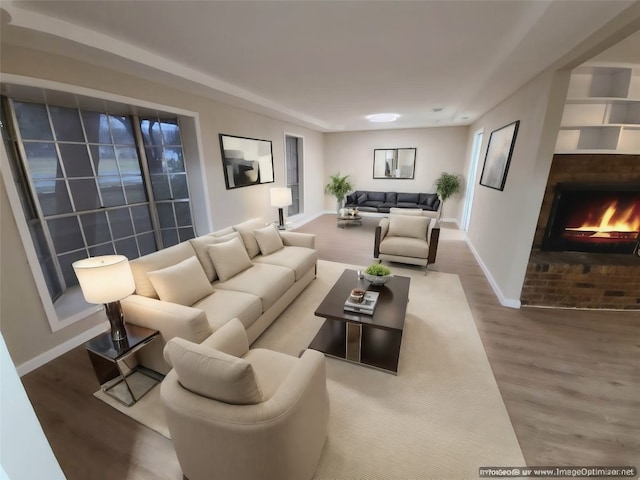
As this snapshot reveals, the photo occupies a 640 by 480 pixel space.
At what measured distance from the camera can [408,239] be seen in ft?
12.9

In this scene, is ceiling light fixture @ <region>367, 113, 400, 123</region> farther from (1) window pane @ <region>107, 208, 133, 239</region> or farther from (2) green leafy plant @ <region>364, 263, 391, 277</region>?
(1) window pane @ <region>107, 208, 133, 239</region>

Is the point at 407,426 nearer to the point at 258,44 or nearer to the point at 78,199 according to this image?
the point at 258,44

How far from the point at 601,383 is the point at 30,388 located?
425 cm

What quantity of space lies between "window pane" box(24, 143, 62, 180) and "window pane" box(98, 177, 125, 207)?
1.28ft

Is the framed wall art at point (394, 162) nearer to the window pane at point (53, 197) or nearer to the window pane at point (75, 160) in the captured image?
the window pane at point (75, 160)

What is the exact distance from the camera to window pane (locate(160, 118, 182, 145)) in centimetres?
346

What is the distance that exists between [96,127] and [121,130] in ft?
0.81

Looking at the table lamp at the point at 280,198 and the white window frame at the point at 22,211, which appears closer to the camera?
the white window frame at the point at 22,211

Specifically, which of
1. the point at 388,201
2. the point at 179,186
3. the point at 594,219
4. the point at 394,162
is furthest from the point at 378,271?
the point at 394,162

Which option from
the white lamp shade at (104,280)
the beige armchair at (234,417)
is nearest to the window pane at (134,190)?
the white lamp shade at (104,280)

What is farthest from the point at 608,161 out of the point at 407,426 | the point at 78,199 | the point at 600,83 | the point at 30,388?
the point at 78,199

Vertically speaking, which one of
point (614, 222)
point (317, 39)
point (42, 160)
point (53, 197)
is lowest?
point (614, 222)

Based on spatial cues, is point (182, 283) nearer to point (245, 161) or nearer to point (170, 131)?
point (170, 131)

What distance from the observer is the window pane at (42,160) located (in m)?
2.56
